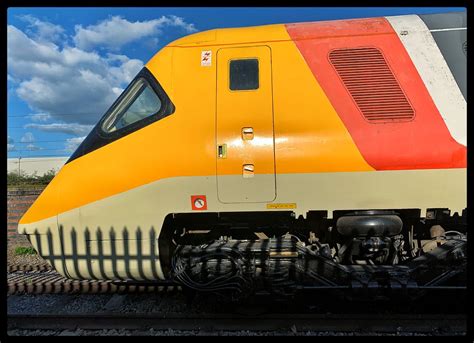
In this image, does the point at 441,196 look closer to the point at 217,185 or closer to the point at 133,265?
the point at 217,185

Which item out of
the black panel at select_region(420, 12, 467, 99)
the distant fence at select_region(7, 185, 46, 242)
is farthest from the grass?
the black panel at select_region(420, 12, 467, 99)

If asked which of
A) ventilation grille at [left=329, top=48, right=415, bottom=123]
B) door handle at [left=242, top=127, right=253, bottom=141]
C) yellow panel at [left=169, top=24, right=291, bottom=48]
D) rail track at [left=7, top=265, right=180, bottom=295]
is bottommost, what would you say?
rail track at [left=7, top=265, right=180, bottom=295]

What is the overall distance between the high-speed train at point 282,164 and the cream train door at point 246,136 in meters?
0.01

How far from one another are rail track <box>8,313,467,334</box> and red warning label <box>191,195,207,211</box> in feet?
4.26

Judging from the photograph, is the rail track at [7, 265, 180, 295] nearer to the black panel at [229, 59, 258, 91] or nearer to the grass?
the grass

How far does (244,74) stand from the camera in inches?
134

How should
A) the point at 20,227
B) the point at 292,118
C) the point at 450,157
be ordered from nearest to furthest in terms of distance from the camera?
the point at 450,157 → the point at 292,118 → the point at 20,227

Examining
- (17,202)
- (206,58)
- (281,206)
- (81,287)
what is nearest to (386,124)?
(281,206)

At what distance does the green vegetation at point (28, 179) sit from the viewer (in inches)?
321

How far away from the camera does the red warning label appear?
3225 mm

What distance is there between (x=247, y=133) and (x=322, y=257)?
1.49m
